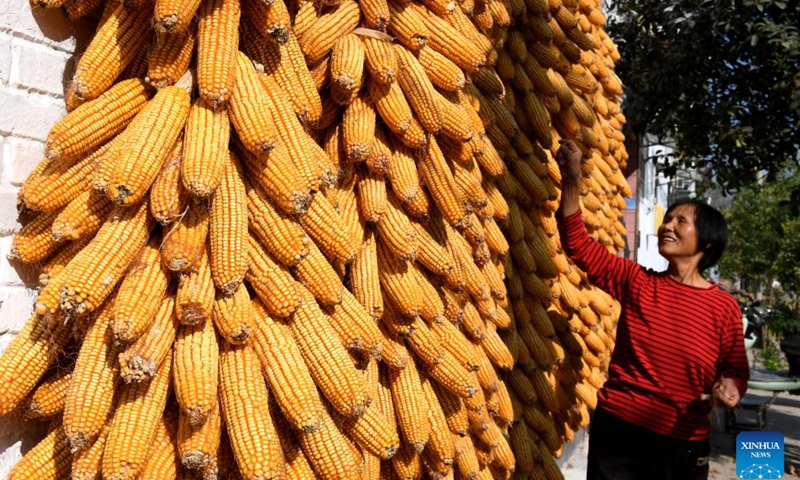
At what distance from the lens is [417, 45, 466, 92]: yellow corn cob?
2619mm

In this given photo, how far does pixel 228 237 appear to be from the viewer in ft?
6.47

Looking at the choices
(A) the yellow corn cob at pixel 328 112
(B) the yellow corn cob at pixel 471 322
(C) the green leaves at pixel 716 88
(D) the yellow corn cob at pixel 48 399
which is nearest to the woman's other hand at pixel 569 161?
(B) the yellow corn cob at pixel 471 322

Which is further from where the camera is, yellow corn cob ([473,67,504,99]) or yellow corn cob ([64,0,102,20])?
yellow corn cob ([473,67,504,99])

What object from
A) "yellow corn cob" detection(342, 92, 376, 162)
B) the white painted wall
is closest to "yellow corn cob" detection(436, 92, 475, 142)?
"yellow corn cob" detection(342, 92, 376, 162)

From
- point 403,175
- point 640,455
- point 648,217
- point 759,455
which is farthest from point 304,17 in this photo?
point 648,217

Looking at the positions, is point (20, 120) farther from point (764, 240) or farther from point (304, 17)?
point (764, 240)

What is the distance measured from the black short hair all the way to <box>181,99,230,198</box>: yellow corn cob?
2.43m

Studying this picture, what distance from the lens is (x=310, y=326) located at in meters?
2.12

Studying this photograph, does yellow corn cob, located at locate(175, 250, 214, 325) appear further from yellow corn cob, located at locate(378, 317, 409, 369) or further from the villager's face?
the villager's face

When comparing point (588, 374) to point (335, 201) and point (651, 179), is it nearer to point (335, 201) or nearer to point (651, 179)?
point (335, 201)

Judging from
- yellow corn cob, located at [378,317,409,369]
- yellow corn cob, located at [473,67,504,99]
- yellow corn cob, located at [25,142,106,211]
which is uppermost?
yellow corn cob, located at [473,67,504,99]

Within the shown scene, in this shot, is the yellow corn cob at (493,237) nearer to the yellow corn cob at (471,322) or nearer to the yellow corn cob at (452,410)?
the yellow corn cob at (471,322)

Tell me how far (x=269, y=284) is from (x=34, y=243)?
2.08 feet

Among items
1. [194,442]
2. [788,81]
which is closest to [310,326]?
[194,442]
